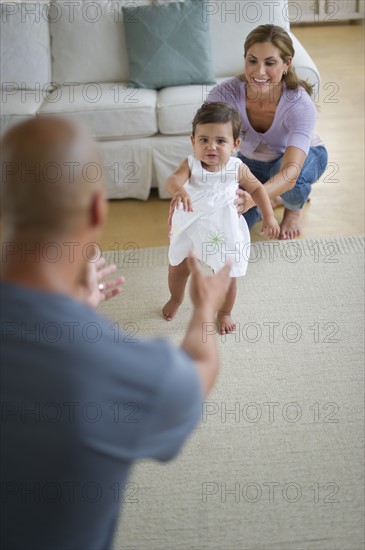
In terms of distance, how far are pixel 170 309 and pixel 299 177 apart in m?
0.89

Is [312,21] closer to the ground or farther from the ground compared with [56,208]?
closer to the ground

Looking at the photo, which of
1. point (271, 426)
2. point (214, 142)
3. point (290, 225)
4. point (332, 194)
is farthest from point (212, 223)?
point (332, 194)

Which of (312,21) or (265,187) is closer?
(265,187)

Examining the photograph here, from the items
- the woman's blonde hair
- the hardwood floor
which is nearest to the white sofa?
the hardwood floor

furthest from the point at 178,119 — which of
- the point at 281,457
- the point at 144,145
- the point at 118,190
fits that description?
the point at 281,457

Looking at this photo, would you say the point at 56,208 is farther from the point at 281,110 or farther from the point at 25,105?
the point at 25,105

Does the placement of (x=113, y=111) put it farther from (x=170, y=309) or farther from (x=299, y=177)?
(x=170, y=309)

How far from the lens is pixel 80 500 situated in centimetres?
90

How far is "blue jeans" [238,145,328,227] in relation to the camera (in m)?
2.93

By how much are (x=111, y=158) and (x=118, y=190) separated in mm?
166

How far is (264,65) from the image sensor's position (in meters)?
2.66

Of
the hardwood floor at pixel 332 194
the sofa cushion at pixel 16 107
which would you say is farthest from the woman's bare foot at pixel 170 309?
the sofa cushion at pixel 16 107

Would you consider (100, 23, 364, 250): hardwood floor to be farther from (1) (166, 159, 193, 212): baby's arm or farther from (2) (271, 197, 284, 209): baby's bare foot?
(1) (166, 159, 193, 212): baby's arm

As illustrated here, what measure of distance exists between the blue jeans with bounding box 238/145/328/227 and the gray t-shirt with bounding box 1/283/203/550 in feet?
7.04
